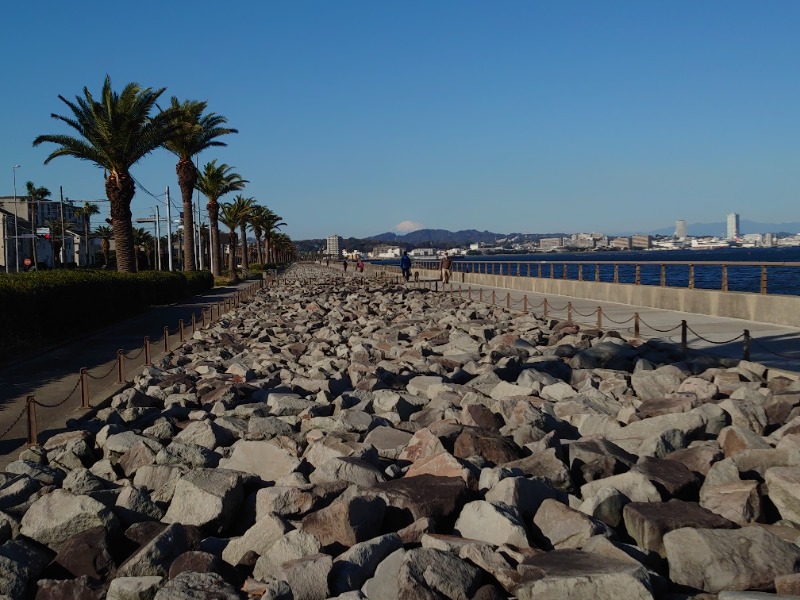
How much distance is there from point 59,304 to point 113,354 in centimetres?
363

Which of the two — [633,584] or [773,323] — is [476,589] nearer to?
[633,584]

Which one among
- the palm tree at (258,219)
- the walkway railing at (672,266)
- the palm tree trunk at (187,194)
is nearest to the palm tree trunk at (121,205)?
the palm tree trunk at (187,194)

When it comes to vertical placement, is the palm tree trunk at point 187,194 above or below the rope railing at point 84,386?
above

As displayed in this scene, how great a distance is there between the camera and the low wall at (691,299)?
1758 centimetres

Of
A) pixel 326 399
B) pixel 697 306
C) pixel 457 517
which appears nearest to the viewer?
pixel 457 517

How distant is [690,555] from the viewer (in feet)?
16.3

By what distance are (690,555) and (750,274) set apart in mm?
97486

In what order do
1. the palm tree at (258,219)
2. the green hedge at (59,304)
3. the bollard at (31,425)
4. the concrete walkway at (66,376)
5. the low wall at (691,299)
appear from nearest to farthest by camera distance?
1. the bollard at (31,425)
2. the concrete walkway at (66,376)
3. the low wall at (691,299)
4. the green hedge at (59,304)
5. the palm tree at (258,219)

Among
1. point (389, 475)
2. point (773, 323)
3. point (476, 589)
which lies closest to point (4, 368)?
point (389, 475)

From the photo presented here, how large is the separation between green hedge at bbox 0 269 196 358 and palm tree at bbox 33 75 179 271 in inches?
139

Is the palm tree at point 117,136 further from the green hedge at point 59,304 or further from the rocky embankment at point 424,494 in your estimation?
the rocky embankment at point 424,494

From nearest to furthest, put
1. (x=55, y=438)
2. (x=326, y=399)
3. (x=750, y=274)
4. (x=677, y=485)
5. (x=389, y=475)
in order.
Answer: (x=677, y=485) → (x=389, y=475) → (x=55, y=438) → (x=326, y=399) → (x=750, y=274)

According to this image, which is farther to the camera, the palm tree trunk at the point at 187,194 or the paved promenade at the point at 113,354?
the palm tree trunk at the point at 187,194

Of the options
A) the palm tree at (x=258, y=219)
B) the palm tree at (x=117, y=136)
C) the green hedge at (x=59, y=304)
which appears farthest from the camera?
A: the palm tree at (x=258, y=219)
